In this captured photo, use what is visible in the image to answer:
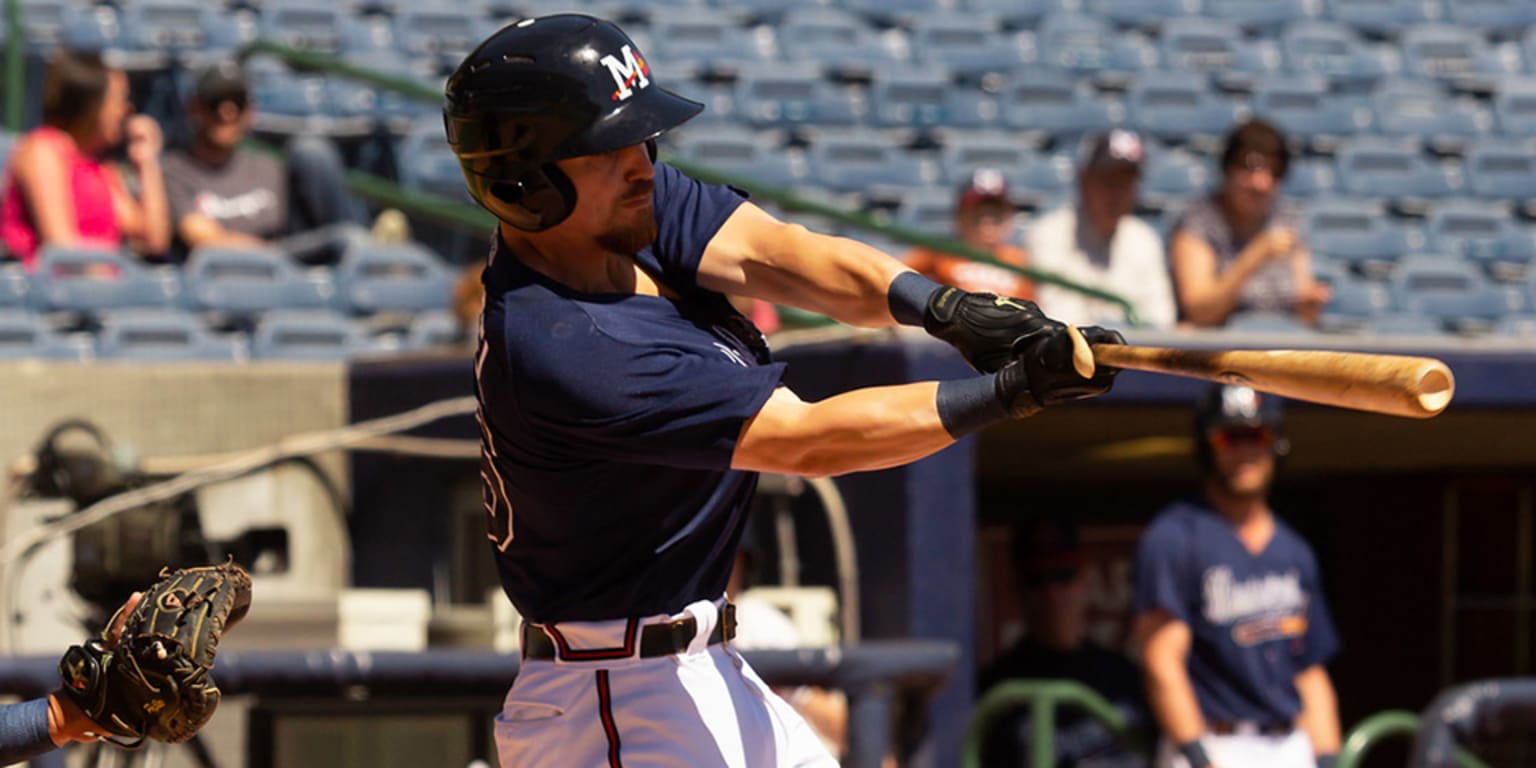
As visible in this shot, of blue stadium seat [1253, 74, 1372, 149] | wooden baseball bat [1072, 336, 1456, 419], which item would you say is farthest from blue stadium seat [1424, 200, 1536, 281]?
wooden baseball bat [1072, 336, 1456, 419]

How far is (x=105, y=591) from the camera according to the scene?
489cm

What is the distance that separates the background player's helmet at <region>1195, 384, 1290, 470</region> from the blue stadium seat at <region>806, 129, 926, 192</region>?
3021mm

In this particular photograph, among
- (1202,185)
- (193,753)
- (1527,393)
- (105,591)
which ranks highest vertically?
(1202,185)

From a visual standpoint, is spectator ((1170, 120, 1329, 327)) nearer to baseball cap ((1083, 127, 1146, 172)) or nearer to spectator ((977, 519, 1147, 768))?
baseball cap ((1083, 127, 1146, 172))

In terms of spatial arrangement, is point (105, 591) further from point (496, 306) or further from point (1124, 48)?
point (1124, 48)

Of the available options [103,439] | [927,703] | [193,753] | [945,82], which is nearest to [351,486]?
[103,439]

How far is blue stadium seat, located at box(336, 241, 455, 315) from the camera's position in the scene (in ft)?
20.8

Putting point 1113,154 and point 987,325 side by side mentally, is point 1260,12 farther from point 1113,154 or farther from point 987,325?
point 987,325

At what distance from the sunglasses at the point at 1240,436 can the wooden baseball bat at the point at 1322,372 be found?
2336 millimetres

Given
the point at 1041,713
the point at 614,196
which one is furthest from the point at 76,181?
the point at 614,196

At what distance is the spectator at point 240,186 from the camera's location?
20.7 ft

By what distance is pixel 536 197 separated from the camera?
268 cm

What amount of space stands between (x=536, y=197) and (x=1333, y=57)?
6701mm

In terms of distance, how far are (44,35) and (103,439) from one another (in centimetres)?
266
